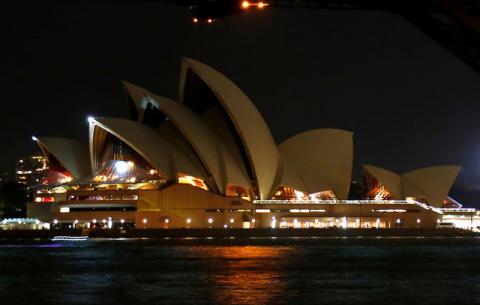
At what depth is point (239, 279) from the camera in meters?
28.4

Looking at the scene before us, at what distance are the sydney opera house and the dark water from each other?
75.9 ft

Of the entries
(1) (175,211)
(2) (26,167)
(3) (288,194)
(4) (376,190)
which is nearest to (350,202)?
(4) (376,190)

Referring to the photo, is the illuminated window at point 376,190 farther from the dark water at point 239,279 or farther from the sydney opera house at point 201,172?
the dark water at point 239,279

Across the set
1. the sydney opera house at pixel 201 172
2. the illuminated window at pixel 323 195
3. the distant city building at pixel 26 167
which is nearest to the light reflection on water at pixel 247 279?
the sydney opera house at pixel 201 172

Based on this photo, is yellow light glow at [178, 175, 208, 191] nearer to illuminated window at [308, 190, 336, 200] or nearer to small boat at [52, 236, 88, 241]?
small boat at [52, 236, 88, 241]

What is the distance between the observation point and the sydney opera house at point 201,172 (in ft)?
220

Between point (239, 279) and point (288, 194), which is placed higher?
point (288, 194)

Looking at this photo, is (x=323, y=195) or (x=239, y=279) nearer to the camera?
(x=239, y=279)

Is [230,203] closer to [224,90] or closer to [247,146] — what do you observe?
[247,146]

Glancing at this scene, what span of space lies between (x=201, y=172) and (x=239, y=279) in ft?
134

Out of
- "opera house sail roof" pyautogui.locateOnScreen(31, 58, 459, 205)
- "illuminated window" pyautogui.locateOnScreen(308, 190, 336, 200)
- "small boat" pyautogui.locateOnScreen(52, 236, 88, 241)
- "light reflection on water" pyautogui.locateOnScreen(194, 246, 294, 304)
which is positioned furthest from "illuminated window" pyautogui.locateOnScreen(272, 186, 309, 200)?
"light reflection on water" pyautogui.locateOnScreen(194, 246, 294, 304)

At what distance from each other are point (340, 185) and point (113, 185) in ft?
72.9

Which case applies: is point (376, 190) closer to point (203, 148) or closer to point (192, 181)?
point (192, 181)

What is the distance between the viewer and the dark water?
2252 cm
